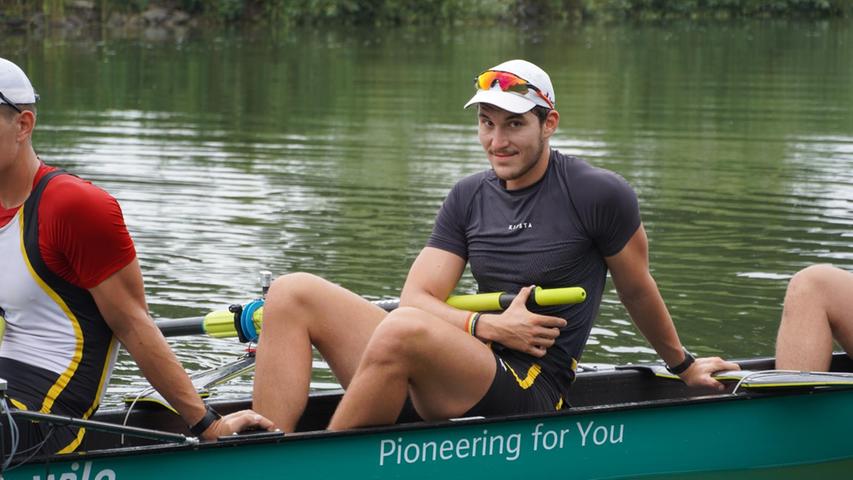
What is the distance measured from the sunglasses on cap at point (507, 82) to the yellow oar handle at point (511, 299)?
0.75 m

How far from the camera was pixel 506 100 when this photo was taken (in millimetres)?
5539

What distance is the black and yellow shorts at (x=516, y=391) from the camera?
5.38 metres

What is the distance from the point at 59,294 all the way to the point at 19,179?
393mm

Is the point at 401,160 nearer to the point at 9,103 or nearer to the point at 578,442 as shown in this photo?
the point at 578,442

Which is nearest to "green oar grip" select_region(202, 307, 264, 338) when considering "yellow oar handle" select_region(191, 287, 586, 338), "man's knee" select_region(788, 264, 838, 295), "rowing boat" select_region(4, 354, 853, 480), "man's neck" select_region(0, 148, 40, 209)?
"yellow oar handle" select_region(191, 287, 586, 338)

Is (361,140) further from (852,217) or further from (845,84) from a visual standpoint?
(845,84)

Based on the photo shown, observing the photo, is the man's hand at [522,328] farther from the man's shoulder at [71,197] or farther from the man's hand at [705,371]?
the man's shoulder at [71,197]

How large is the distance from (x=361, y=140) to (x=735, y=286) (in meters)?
8.92

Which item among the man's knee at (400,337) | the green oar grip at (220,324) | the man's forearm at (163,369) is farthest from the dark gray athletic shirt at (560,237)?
the man's forearm at (163,369)

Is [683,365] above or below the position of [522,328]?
below

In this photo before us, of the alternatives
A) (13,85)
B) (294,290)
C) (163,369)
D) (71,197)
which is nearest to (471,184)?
(294,290)

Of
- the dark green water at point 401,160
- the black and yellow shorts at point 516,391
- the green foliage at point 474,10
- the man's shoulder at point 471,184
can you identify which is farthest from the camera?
the green foliage at point 474,10

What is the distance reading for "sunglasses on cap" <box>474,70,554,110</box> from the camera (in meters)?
5.56

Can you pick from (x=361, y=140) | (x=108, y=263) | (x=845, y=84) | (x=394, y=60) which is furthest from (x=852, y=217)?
(x=394, y=60)
